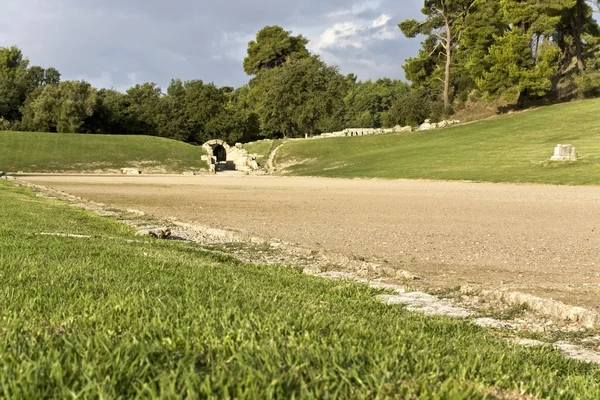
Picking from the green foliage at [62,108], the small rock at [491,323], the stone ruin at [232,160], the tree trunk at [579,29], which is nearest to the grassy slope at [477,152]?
the stone ruin at [232,160]

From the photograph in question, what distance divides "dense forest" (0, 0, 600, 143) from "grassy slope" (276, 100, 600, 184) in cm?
709

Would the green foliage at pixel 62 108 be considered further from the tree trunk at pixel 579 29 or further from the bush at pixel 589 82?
the tree trunk at pixel 579 29

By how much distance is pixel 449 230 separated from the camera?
13.7 meters

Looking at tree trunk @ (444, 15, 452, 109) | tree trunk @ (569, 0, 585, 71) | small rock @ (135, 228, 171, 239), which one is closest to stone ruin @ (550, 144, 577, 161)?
small rock @ (135, 228, 171, 239)

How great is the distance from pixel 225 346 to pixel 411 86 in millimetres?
85791

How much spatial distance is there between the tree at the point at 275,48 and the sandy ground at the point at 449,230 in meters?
91.7

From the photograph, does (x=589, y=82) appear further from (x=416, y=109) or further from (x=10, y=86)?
(x=10, y=86)

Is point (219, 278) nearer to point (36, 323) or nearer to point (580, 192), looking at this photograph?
point (36, 323)

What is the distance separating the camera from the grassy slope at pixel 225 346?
2.33 metres

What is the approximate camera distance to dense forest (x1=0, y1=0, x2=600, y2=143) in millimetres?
65250

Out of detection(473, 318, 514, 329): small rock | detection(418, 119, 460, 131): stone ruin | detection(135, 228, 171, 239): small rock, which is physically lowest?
detection(473, 318, 514, 329): small rock

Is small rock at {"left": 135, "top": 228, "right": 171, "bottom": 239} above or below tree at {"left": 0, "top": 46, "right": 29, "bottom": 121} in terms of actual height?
below

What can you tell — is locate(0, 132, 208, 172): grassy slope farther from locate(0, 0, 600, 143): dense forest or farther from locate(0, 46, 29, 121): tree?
locate(0, 46, 29, 121): tree

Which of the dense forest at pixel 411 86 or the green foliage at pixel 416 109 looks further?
the green foliage at pixel 416 109
